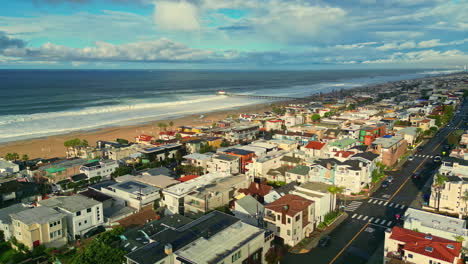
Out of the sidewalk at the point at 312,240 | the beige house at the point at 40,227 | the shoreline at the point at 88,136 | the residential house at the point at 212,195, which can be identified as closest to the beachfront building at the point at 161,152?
the shoreline at the point at 88,136

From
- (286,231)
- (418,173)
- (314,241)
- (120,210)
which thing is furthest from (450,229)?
(120,210)

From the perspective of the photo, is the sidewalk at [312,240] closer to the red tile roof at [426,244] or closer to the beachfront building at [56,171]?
the red tile roof at [426,244]

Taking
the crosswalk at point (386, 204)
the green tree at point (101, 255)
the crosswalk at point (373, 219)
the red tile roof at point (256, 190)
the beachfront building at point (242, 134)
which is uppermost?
the beachfront building at point (242, 134)

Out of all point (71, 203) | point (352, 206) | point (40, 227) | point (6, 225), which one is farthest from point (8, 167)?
point (352, 206)

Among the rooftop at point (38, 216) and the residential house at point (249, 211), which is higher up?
the rooftop at point (38, 216)

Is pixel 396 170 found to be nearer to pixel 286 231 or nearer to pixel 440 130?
pixel 286 231

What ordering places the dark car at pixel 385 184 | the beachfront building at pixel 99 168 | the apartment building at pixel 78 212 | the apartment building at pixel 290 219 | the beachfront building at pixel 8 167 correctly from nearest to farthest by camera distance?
1. the apartment building at pixel 290 219
2. the apartment building at pixel 78 212
3. the dark car at pixel 385 184
4. the beachfront building at pixel 99 168
5. the beachfront building at pixel 8 167

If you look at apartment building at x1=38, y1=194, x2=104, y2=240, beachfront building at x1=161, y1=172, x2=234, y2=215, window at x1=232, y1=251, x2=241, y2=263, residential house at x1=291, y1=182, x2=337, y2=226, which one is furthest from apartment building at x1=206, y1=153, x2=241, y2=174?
window at x1=232, y1=251, x2=241, y2=263

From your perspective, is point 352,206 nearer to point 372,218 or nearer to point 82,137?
point 372,218
